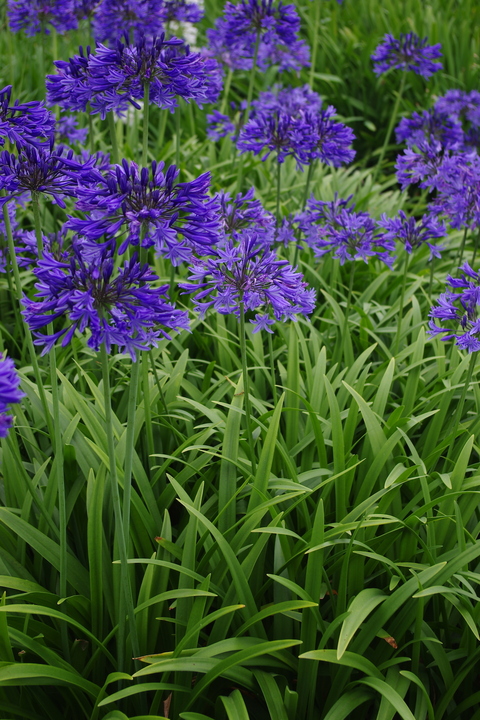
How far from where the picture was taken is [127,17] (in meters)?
4.30

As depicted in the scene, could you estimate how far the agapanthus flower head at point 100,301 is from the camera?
1.46 meters

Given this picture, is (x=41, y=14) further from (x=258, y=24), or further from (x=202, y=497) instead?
(x=202, y=497)

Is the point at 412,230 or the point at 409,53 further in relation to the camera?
the point at 409,53

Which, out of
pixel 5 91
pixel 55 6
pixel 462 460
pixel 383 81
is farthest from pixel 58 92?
Answer: pixel 383 81

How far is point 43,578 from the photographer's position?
2330 millimetres

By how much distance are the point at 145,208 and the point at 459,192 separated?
96.0 inches

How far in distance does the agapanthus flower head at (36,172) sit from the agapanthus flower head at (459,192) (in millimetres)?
2302

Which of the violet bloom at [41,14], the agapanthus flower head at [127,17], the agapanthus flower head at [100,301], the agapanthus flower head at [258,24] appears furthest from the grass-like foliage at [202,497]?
the violet bloom at [41,14]

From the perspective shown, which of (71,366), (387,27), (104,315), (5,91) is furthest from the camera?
(387,27)

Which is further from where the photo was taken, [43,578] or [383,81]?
[383,81]

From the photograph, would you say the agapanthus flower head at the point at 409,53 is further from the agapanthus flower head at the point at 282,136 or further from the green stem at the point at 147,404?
the green stem at the point at 147,404

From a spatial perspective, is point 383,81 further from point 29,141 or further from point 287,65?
point 29,141

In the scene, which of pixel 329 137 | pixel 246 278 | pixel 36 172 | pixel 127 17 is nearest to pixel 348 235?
pixel 329 137

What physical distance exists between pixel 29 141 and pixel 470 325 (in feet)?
5.83
